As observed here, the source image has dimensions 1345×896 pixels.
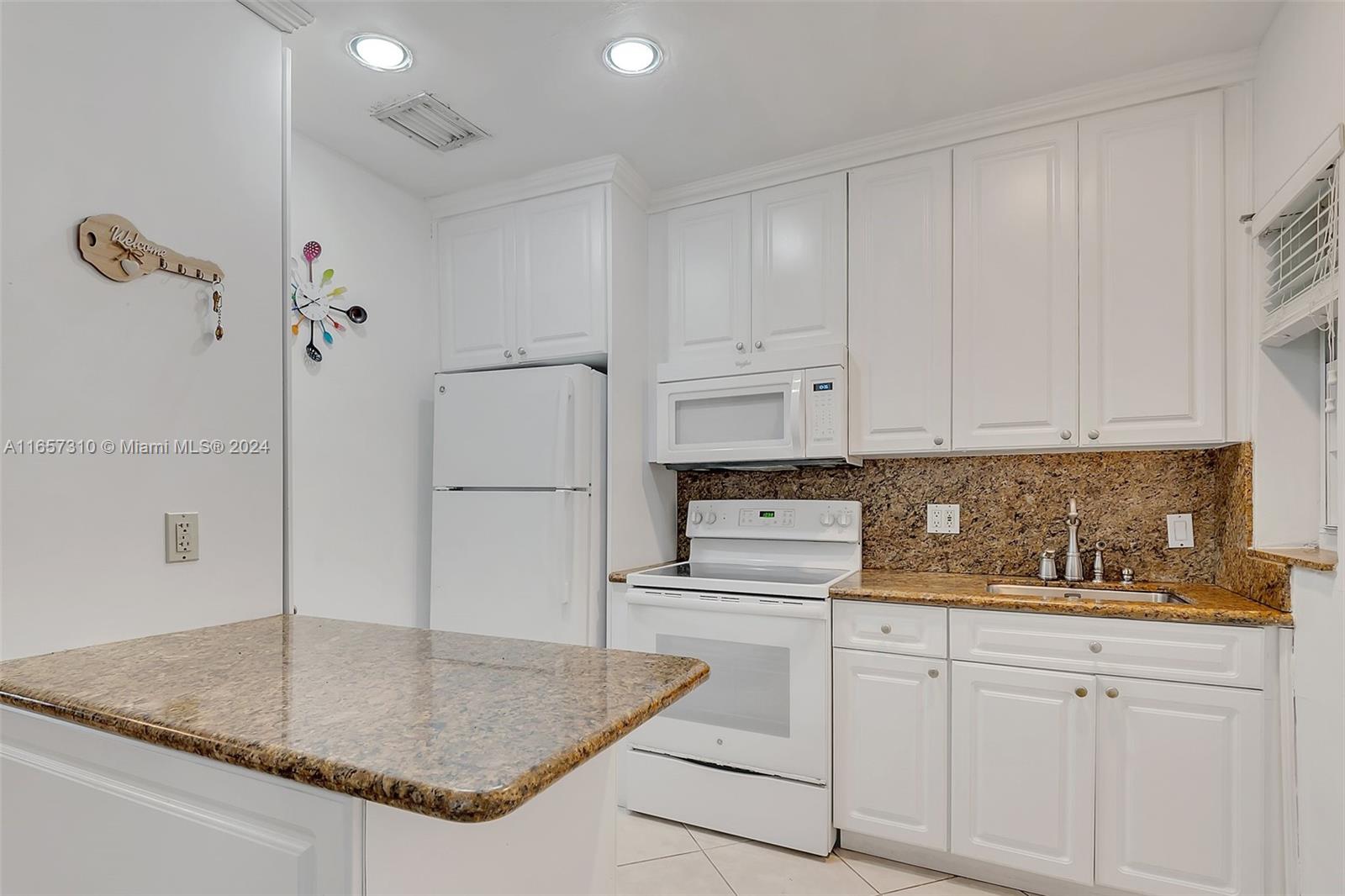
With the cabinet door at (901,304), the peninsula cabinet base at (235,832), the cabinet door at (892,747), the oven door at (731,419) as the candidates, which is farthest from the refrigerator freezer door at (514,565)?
the peninsula cabinet base at (235,832)

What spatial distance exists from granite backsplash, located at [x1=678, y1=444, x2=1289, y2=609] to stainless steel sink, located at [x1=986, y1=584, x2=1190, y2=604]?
161 mm

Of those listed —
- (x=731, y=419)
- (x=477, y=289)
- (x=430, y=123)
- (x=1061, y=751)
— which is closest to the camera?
(x=1061, y=751)

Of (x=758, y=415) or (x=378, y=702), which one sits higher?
(x=758, y=415)

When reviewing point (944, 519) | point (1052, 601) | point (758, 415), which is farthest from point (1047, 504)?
point (758, 415)

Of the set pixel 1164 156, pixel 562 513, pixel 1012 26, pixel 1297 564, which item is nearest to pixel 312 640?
pixel 562 513

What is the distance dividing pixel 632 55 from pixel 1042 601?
200 centimetres

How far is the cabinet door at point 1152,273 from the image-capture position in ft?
7.13

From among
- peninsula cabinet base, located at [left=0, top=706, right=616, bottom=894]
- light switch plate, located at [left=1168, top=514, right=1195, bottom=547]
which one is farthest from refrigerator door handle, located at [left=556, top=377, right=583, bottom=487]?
light switch plate, located at [left=1168, top=514, right=1195, bottom=547]

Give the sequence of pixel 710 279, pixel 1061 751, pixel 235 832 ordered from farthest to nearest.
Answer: pixel 710 279, pixel 1061 751, pixel 235 832

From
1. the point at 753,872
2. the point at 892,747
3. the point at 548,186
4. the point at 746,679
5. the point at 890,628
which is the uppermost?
the point at 548,186

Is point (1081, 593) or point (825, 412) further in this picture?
point (825, 412)

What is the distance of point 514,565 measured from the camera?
2734mm

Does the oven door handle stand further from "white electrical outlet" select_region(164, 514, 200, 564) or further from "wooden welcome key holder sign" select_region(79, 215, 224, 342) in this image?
"wooden welcome key holder sign" select_region(79, 215, 224, 342)

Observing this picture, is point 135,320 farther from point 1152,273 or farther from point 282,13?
point 1152,273
